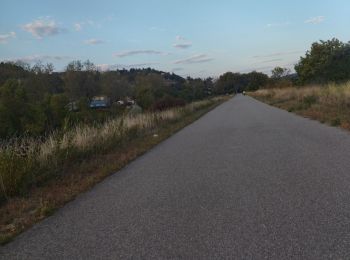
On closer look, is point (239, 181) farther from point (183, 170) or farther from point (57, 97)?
point (57, 97)

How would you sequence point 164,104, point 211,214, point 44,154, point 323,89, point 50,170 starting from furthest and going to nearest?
point 164,104 < point 323,89 < point 44,154 < point 50,170 < point 211,214

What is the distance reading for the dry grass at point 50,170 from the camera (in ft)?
22.4

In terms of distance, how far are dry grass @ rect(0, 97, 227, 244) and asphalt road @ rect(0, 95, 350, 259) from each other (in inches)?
16.6

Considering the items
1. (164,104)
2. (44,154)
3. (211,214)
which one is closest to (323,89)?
(164,104)

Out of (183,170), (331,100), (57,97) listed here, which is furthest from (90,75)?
(183,170)

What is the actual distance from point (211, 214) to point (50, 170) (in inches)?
210

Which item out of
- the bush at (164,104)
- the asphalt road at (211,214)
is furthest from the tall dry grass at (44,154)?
the bush at (164,104)

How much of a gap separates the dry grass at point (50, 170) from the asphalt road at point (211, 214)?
421mm

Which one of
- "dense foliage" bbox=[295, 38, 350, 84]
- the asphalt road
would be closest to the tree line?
"dense foliage" bbox=[295, 38, 350, 84]

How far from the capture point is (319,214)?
5.33m

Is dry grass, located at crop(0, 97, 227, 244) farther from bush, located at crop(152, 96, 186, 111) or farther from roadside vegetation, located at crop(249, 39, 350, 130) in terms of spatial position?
bush, located at crop(152, 96, 186, 111)

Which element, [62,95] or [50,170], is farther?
[62,95]

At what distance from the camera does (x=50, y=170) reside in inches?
391

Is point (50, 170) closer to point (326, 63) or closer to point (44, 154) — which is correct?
point (44, 154)
